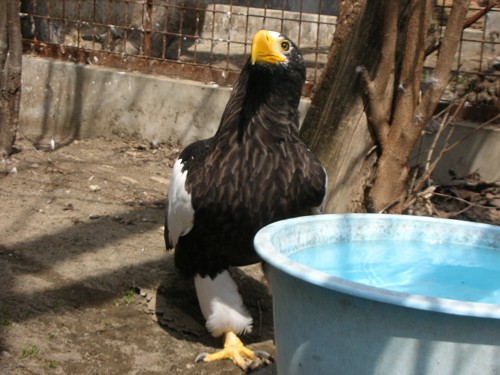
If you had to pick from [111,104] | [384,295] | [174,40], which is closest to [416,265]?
[384,295]

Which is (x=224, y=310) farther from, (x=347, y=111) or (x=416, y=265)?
(x=416, y=265)

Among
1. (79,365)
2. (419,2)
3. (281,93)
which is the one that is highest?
(419,2)

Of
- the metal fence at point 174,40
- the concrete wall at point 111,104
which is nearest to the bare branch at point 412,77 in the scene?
the metal fence at point 174,40

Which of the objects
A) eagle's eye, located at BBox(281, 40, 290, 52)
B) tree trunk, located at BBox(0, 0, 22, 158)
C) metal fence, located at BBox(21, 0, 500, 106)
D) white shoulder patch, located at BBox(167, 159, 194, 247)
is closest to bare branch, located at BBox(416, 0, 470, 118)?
eagle's eye, located at BBox(281, 40, 290, 52)

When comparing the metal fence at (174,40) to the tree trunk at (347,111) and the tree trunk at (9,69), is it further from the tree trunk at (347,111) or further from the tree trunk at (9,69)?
the tree trunk at (9,69)

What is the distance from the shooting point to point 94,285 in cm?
425

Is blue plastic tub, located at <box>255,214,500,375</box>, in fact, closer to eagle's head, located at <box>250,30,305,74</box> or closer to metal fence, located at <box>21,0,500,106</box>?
eagle's head, located at <box>250,30,305,74</box>

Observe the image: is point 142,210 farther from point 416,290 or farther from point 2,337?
point 416,290

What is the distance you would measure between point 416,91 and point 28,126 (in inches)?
172

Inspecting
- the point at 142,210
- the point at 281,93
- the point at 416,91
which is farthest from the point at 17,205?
the point at 416,91

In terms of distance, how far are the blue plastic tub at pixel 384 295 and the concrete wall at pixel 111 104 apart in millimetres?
3522

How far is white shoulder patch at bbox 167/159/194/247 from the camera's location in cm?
373

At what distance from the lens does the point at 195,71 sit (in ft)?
22.6

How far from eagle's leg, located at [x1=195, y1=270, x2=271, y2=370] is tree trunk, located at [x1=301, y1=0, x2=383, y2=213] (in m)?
0.90
